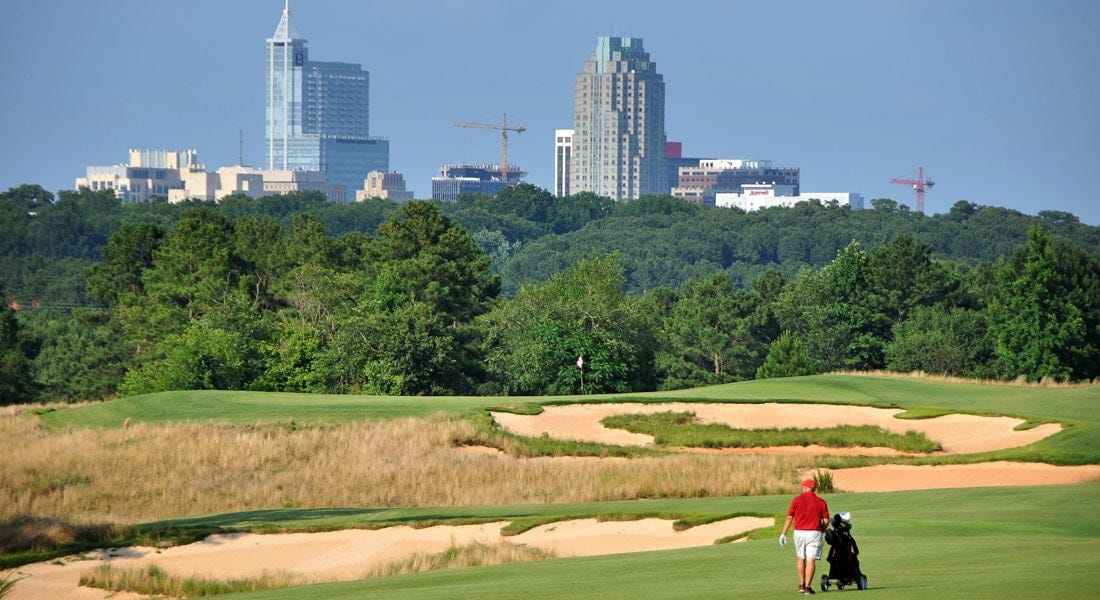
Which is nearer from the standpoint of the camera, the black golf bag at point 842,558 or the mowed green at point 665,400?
the black golf bag at point 842,558

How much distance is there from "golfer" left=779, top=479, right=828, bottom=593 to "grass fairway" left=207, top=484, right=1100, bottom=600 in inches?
12.0

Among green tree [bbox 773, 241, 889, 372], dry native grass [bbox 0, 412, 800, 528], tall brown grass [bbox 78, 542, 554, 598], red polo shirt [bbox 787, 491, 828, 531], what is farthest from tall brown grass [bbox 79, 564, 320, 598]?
green tree [bbox 773, 241, 889, 372]

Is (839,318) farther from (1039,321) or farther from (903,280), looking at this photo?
(1039,321)

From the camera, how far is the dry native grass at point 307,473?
3303 centimetres

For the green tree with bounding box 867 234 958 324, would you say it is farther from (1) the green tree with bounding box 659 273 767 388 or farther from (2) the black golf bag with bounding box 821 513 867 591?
(2) the black golf bag with bounding box 821 513 867 591

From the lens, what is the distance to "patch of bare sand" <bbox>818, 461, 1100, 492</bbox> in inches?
1309

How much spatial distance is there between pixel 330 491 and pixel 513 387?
40.8 m

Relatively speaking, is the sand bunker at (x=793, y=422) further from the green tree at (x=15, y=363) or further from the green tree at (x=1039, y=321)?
the green tree at (x=15, y=363)

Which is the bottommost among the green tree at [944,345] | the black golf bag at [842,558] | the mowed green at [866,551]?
the mowed green at [866,551]

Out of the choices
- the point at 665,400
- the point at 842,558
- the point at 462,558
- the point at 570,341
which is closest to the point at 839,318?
the point at 570,341

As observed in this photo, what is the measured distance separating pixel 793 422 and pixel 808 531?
96.8 feet

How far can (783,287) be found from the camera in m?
113

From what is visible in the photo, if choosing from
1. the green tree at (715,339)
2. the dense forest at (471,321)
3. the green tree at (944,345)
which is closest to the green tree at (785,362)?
the dense forest at (471,321)

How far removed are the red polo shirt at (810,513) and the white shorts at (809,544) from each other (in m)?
0.06
